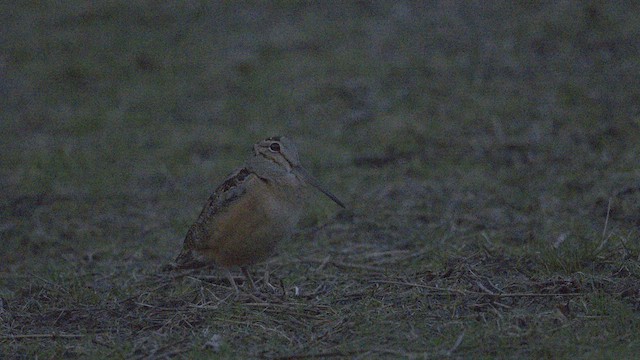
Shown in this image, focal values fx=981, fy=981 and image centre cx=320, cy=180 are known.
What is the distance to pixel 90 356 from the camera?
13.4 ft

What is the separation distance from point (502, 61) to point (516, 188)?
99.1 inches

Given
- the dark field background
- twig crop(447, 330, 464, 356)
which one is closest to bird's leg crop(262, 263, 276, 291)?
the dark field background

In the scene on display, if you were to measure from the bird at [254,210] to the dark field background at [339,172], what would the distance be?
21cm

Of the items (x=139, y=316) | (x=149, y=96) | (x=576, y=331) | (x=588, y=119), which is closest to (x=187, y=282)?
(x=139, y=316)

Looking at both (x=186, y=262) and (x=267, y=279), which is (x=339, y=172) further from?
(x=267, y=279)

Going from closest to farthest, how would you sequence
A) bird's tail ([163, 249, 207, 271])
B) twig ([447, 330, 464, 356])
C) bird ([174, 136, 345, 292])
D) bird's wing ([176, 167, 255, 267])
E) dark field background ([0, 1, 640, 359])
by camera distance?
twig ([447, 330, 464, 356]) < dark field background ([0, 1, 640, 359]) < bird ([174, 136, 345, 292]) < bird's wing ([176, 167, 255, 267]) < bird's tail ([163, 249, 207, 271])

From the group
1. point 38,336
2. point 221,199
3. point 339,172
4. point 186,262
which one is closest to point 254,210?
point 221,199

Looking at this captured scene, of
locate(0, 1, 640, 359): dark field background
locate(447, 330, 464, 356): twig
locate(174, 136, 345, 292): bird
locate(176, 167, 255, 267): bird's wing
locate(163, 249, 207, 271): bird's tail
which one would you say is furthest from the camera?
locate(163, 249, 207, 271): bird's tail

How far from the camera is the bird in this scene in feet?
15.9

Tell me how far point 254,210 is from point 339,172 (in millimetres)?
2683

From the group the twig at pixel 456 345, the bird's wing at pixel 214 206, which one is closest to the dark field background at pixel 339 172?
the twig at pixel 456 345

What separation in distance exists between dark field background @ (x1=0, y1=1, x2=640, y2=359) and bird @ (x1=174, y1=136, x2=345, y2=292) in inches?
8.2

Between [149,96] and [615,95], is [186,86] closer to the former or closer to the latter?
[149,96]

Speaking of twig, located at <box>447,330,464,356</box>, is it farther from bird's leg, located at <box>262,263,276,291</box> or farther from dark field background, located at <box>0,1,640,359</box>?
bird's leg, located at <box>262,263,276,291</box>
